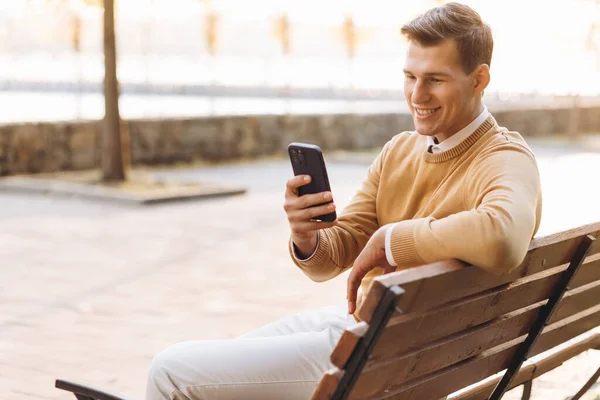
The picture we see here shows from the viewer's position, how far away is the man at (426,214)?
2.21m

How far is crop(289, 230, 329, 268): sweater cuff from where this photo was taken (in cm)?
271

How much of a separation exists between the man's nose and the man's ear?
139 millimetres

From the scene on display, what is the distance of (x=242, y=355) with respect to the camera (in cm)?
239

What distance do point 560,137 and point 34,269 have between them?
1652cm

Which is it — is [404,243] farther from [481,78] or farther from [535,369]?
[535,369]

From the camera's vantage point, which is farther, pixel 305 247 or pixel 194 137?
pixel 194 137

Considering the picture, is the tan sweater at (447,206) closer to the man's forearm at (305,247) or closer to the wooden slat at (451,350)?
the man's forearm at (305,247)

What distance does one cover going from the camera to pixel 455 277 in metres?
2.09

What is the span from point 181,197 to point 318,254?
805 cm

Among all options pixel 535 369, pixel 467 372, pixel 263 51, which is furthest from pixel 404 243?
pixel 263 51

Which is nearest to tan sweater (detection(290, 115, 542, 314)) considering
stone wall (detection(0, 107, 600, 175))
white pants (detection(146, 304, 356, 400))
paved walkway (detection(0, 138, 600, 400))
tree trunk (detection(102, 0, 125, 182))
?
white pants (detection(146, 304, 356, 400))

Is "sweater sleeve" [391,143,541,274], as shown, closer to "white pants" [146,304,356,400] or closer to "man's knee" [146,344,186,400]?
"white pants" [146,304,356,400]

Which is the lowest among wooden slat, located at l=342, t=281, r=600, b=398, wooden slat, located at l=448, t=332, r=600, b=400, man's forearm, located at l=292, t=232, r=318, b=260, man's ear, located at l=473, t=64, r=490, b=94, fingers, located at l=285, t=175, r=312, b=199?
wooden slat, located at l=448, t=332, r=600, b=400

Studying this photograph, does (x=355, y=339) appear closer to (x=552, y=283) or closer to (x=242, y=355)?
(x=242, y=355)
